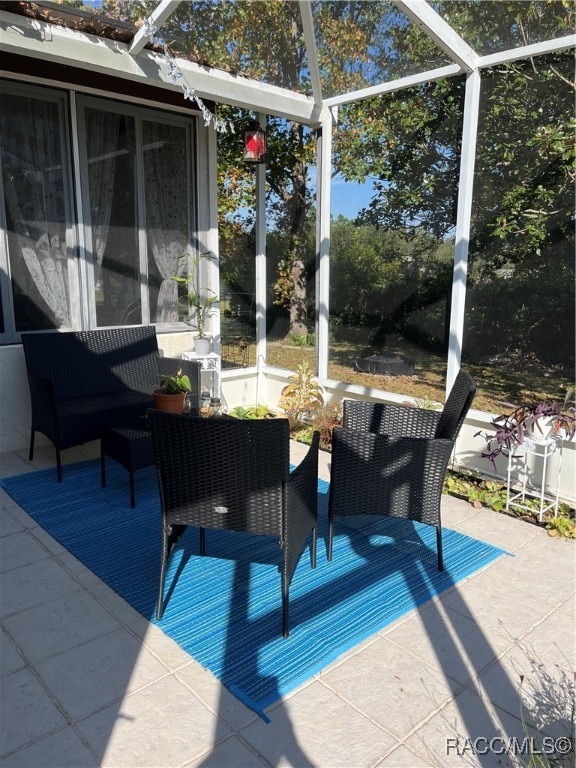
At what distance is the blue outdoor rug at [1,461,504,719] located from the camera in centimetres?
216

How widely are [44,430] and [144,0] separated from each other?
9.62 feet

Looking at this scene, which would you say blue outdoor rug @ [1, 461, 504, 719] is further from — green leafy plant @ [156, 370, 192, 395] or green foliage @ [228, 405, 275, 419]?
green foliage @ [228, 405, 275, 419]

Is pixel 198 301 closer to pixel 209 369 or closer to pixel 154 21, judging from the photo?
pixel 209 369

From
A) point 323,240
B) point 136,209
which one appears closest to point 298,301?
point 323,240

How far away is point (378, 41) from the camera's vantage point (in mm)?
4008

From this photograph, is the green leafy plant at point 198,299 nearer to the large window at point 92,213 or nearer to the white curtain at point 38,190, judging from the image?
the large window at point 92,213

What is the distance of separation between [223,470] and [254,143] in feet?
11.5

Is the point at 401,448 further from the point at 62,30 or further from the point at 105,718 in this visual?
the point at 62,30

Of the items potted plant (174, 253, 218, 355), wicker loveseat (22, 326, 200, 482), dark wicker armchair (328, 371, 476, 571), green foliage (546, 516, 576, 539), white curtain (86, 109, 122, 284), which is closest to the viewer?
dark wicker armchair (328, 371, 476, 571)

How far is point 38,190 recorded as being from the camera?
14.2ft

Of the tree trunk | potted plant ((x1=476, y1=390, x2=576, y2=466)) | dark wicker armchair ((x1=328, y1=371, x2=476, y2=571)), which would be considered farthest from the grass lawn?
dark wicker armchair ((x1=328, y1=371, x2=476, y2=571))

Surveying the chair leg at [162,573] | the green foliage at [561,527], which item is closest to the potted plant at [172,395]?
the chair leg at [162,573]

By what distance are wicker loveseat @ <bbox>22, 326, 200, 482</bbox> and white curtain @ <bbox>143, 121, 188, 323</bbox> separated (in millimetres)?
599

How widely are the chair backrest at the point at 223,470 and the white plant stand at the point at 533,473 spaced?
71.2 inches
